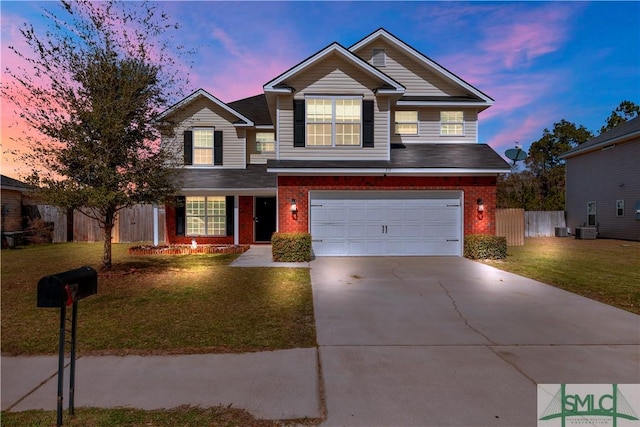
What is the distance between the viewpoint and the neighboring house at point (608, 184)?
19594mm

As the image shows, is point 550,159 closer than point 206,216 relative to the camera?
No

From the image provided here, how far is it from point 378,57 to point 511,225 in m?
Result: 10.3

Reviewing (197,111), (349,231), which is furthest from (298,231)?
(197,111)

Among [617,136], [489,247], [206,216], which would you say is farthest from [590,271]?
[617,136]

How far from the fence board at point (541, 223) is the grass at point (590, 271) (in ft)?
25.7

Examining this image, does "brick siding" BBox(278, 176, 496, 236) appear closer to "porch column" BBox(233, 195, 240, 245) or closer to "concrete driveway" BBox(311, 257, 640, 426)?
"porch column" BBox(233, 195, 240, 245)

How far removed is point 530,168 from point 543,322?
141 feet

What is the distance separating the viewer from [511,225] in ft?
55.4

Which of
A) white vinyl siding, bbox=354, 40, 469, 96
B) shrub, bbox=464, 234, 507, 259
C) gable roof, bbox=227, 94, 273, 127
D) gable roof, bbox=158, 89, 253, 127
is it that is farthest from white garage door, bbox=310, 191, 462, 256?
gable roof, bbox=227, 94, 273, 127

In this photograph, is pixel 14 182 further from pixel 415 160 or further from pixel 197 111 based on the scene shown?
pixel 415 160

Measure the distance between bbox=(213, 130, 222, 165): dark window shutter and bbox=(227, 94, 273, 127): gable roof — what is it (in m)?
1.91

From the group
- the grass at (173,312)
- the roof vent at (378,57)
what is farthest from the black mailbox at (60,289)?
the roof vent at (378,57)

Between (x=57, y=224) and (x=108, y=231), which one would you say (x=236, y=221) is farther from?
(x=57, y=224)

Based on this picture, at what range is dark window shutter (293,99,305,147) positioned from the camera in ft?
40.4
